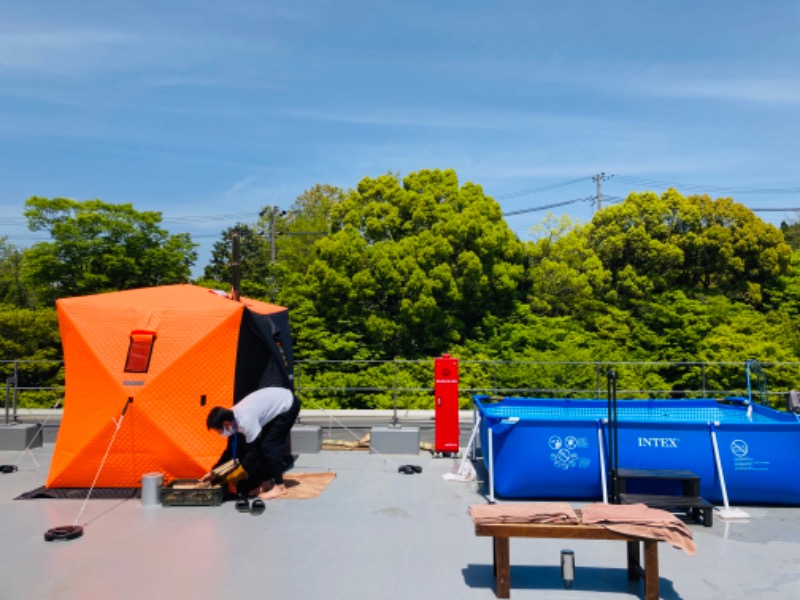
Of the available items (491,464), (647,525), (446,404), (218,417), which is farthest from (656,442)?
(218,417)

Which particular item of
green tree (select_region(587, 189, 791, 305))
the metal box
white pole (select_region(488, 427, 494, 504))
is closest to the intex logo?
white pole (select_region(488, 427, 494, 504))

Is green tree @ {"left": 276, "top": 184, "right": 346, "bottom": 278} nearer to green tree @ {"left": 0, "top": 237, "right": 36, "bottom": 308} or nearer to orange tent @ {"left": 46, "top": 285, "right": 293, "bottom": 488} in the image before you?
green tree @ {"left": 0, "top": 237, "right": 36, "bottom": 308}

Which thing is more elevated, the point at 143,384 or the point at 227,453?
the point at 143,384

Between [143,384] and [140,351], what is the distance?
409mm

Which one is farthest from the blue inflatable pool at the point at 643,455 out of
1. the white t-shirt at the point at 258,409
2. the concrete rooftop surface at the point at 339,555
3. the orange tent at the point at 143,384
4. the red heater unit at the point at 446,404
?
the orange tent at the point at 143,384

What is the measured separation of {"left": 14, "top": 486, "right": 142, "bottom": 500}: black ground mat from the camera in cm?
791

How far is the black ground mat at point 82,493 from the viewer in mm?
7910

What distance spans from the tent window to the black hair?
1270 mm

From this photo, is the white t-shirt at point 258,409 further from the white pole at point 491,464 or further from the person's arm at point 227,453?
the white pole at point 491,464

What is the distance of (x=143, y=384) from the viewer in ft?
26.4

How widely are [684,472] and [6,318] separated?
22.3 metres

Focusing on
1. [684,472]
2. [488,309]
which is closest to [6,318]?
[488,309]

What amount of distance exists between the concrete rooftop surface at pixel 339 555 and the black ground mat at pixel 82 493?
112mm

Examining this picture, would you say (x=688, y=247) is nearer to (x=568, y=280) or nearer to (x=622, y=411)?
(x=568, y=280)
